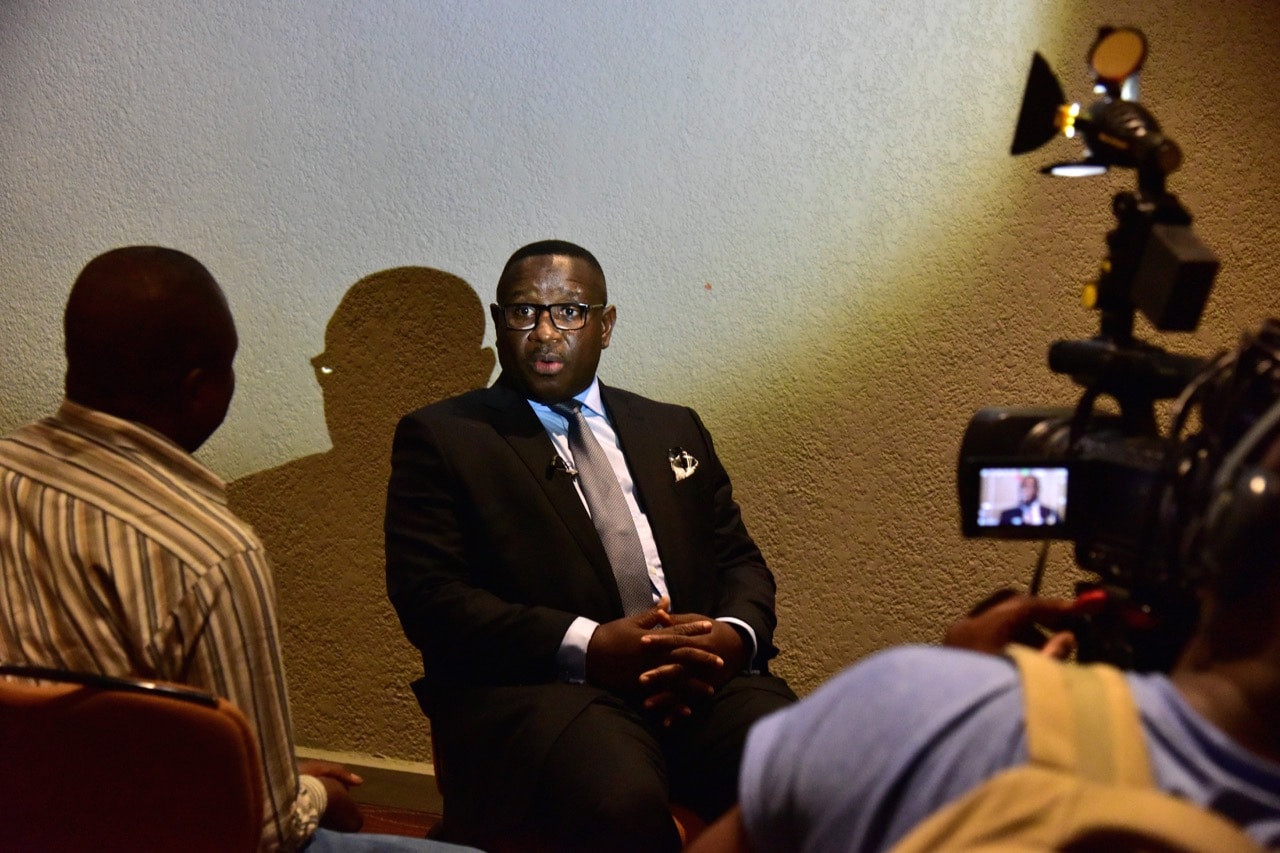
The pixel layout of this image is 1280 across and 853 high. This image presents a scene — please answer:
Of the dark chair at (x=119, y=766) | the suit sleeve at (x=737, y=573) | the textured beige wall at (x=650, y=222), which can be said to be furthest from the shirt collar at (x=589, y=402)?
the dark chair at (x=119, y=766)

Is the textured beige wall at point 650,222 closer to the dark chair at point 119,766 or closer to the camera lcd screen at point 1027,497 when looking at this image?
the camera lcd screen at point 1027,497

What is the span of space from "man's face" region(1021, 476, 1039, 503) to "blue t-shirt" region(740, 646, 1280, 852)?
0.53m

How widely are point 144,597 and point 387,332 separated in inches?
68.9

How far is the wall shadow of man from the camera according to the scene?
2.91 meters

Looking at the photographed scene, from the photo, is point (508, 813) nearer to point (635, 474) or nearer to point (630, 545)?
point (630, 545)

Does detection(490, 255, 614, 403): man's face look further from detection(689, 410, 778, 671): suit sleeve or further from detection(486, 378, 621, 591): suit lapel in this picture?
detection(689, 410, 778, 671): suit sleeve

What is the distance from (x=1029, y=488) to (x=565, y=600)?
1132 millimetres

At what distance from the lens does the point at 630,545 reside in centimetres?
227

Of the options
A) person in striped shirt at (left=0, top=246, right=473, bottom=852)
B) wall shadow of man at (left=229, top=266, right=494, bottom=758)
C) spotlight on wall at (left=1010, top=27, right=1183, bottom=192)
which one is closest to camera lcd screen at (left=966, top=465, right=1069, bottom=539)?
spotlight on wall at (left=1010, top=27, right=1183, bottom=192)

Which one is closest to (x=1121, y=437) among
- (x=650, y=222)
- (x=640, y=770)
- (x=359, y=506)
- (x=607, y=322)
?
(x=640, y=770)

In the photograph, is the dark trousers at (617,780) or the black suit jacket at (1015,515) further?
the dark trousers at (617,780)

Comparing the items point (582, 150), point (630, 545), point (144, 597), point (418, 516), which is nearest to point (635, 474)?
point (630, 545)

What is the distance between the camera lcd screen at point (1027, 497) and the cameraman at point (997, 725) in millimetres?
471

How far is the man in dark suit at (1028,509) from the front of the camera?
1238 mm
